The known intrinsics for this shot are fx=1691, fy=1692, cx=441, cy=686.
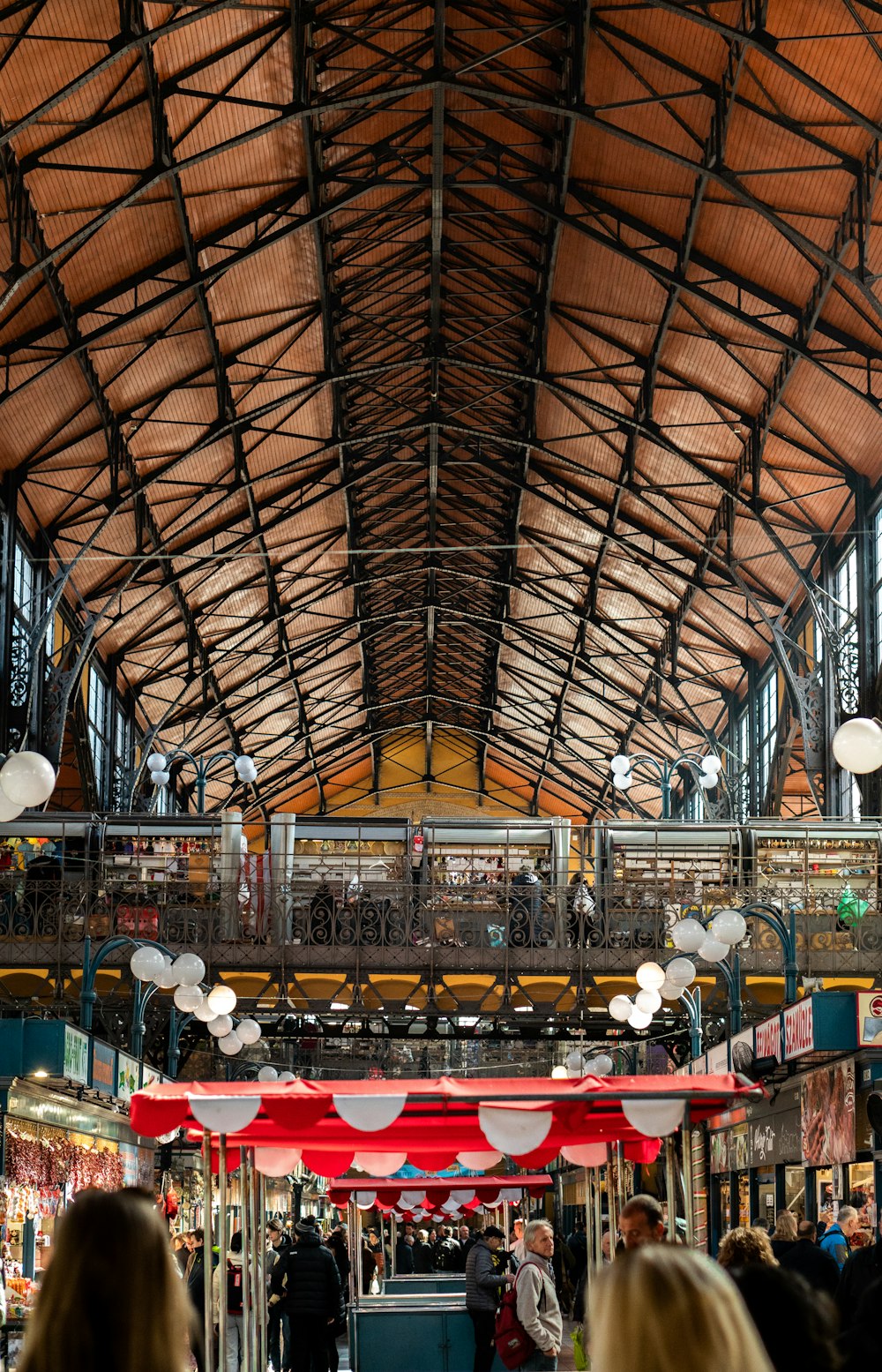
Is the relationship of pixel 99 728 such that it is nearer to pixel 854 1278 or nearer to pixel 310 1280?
pixel 310 1280

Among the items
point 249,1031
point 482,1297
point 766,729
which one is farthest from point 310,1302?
point 766,729

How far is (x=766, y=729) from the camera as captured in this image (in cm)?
4041

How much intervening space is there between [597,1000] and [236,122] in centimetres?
1537

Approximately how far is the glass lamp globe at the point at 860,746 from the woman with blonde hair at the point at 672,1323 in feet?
31.1

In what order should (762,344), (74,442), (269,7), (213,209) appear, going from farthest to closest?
(74,442), (762,344), (213,209), (269,7)

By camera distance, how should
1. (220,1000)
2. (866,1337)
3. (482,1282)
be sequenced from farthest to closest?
1. (220,1000)
2. (482,1282)
3. (866,1337)

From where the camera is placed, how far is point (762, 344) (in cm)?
2858

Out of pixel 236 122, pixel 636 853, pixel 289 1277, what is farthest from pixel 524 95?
pixel 289 1277

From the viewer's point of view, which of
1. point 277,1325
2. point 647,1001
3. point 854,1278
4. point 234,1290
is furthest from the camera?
point 647,1001

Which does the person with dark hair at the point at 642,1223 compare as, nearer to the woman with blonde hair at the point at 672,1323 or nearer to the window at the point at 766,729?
the woman with blonde hair at the point at 672,1323

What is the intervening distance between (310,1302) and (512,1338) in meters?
4.00

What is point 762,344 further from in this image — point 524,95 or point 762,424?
point 524,95

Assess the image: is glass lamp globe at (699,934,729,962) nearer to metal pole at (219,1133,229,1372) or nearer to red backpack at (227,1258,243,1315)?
red backpack at (227,1258,243,1315)

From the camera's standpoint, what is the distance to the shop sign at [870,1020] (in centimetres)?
1596
